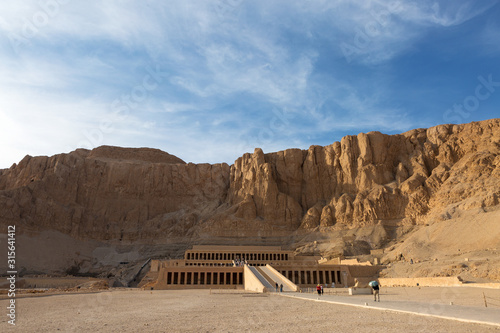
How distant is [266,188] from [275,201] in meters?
3.51

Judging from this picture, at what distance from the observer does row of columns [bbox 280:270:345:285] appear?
156 feet

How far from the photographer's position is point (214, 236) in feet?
264

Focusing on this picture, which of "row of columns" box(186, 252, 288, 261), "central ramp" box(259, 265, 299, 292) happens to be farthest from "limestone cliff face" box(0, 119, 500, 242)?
"central ramp" box(259, 265, 299, 292)

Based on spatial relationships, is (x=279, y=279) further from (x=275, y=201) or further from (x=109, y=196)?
(x=109, y=196)

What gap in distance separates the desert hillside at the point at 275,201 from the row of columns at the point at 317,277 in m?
→ 10.8

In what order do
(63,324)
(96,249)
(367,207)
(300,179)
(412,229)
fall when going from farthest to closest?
(300,179) → (96,249) → (367,207) → (412,229) → (63,324)

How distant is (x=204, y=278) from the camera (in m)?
48.1

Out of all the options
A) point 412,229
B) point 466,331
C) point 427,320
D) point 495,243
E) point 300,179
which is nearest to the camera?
point 466,331

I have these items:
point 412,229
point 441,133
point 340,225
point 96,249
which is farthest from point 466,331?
point 96,249

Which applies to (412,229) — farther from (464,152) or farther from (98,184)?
(98,184)

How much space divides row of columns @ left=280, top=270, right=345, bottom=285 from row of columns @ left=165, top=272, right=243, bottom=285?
6197 millimetres

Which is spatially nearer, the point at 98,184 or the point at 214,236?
the point at 214,236

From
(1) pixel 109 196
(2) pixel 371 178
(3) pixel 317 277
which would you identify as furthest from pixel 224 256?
(1) pixel 109 196

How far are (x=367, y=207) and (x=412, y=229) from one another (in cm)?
911
